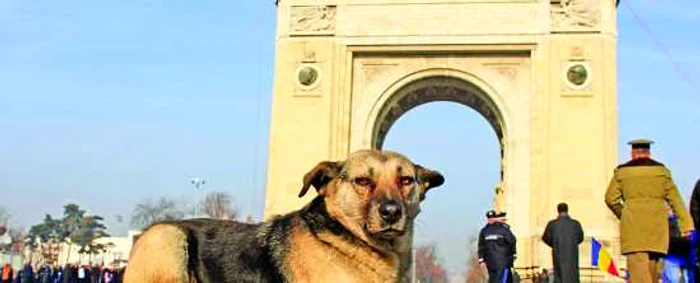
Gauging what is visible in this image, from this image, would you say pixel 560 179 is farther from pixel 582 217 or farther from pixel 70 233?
pixel 70 233

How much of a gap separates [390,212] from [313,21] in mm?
20682

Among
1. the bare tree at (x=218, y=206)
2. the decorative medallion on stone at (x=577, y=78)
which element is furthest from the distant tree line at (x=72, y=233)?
the decorative medallion on stone at (x=577, y=78)

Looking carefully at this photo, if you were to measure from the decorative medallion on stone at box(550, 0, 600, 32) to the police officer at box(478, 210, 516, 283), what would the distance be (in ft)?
37.9

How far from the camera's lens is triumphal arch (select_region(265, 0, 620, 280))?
22500mm

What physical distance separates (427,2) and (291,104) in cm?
444

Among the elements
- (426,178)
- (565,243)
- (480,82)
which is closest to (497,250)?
(565,243)

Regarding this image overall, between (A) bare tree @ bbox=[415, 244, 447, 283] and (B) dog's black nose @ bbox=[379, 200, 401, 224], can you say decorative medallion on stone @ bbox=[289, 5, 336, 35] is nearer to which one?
(B) dog's black nose @ bbox=[379, 200, 401, 224]

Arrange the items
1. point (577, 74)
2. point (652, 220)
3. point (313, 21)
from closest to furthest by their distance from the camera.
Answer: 1. point (652, 220)
2. point (577, 74)
3. point (313, 21)

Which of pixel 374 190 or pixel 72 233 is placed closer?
pixel 374 190

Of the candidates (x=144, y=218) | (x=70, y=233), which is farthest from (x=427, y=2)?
(x=70, y=233)

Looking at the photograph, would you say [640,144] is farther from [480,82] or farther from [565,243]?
[480,82]

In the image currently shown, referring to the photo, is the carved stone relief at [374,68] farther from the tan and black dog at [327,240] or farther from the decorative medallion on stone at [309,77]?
the tan and black dog at [327,240]

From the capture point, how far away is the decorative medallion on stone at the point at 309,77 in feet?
77.2

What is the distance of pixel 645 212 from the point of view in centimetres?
854
